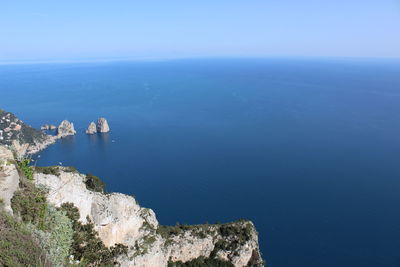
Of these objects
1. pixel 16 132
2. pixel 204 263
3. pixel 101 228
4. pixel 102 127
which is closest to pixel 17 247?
pixel 101 228

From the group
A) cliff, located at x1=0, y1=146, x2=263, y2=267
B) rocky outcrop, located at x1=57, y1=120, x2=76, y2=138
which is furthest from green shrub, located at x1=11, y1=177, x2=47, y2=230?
rocky outcrop, located at x1=57, y1=120, x2=76, y2=138

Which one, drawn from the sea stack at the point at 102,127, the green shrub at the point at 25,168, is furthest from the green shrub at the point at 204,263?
the sea stack at the point at 102,127

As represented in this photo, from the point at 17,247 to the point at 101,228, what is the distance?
13039 millimetres

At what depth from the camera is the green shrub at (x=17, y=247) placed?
10.4m

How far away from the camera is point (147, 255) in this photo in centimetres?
2589

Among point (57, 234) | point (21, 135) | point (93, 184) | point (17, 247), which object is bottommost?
point (21, 135)

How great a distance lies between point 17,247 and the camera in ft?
36.0

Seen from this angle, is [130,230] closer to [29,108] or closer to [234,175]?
[234,175]

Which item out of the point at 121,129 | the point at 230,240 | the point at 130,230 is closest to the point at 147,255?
the point at 130,230

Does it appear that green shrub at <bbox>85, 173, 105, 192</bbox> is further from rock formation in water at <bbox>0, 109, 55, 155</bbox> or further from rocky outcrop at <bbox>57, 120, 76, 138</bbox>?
rocky outcrop at <bbox>57, 120, 76, 138</bbox>

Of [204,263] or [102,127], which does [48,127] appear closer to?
[102,127]

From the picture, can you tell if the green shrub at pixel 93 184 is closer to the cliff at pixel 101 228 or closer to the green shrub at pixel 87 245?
the cliff at pixel 101 228

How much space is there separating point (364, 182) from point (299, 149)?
23.9 meters

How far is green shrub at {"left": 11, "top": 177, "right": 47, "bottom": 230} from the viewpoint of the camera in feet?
50.8
